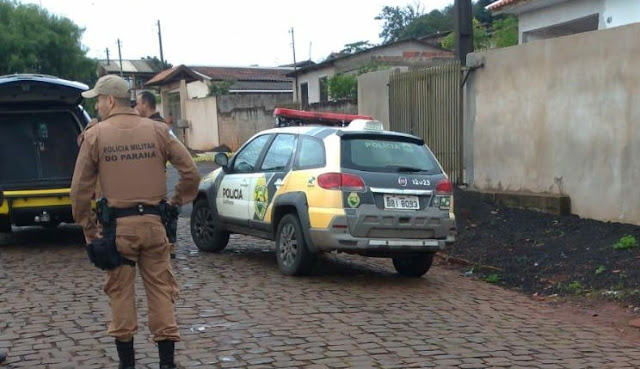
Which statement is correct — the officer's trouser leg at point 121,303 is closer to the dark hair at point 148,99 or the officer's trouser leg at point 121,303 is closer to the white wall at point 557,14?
the dark hair at point 148,99

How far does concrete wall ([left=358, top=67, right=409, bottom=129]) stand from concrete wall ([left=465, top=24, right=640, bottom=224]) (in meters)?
2.61

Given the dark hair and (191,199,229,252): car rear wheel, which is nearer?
the dark hair

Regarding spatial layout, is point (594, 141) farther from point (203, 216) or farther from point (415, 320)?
point (203, 216)

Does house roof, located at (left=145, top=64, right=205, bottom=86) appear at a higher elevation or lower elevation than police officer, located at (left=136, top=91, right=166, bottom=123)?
higher

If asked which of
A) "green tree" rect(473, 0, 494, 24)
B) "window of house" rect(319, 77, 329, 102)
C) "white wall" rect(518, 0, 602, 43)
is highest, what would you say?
"green tree" rect(473, 0, 494, 24)

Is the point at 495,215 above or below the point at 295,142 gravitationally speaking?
below

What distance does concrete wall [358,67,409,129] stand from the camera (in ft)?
47.6

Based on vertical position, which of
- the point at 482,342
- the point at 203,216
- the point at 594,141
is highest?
the point at 594,141

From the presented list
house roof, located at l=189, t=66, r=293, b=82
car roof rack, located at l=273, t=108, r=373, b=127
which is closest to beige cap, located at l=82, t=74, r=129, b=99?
car roof rack, located at l=273, t=108, r=373, b=127

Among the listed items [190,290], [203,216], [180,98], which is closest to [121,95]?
[190,290]

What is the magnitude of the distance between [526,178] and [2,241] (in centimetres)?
751

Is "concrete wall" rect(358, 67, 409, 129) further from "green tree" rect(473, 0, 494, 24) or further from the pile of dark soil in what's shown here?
"green tree" rect(473, 0, 494, 24)

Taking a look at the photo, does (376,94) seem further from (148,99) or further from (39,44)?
(39,44)

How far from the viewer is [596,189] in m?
9.53
